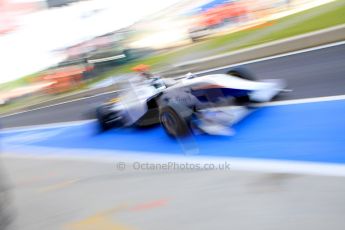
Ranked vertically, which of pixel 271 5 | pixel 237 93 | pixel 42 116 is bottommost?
pixel 42 116

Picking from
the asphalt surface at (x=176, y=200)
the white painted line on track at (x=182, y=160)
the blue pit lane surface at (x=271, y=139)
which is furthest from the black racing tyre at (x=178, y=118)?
the asphalt surface at (x=176, y=200)

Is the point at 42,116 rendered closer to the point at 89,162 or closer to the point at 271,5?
the point at 89,162

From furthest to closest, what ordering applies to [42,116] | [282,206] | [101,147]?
[42,116], [101,147], [282,206]

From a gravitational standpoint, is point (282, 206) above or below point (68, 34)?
below

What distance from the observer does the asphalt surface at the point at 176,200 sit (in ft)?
7.10

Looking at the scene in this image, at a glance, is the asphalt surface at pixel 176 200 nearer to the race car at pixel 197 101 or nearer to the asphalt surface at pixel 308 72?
the race car at pixel 197 101

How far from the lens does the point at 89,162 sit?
3963 mm

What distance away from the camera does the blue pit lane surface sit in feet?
9.55

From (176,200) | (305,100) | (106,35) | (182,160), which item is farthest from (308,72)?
(106,35)

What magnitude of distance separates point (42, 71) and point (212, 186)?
8.64 metres

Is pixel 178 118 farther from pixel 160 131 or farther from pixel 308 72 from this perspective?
pixel 308 72

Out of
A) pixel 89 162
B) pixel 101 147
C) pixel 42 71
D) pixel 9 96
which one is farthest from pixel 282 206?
pixel 9 96

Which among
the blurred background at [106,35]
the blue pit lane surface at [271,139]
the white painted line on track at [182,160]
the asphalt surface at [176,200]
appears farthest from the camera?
the blurred background at [106,35]

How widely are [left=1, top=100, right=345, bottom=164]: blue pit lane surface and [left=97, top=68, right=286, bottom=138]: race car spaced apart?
12cm
